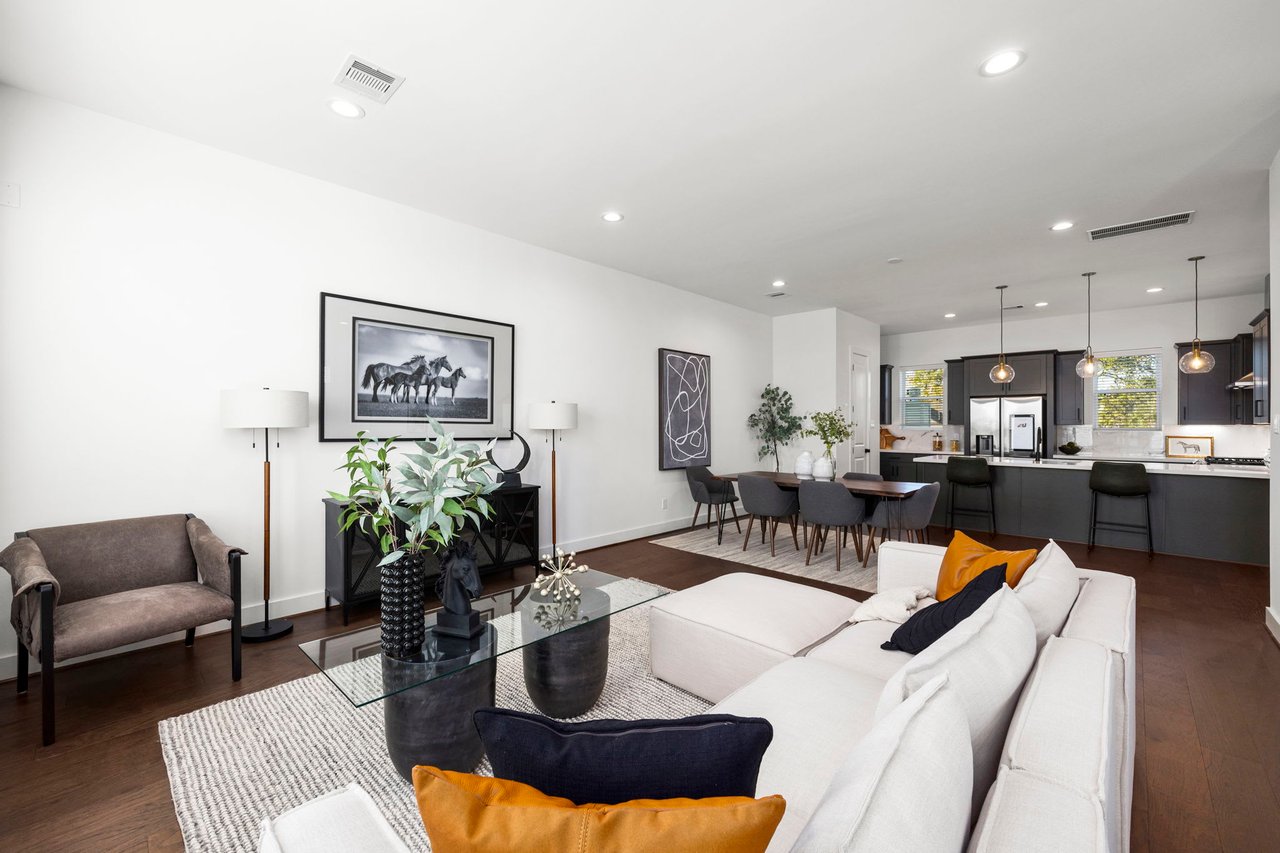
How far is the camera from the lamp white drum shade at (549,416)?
15.3ft

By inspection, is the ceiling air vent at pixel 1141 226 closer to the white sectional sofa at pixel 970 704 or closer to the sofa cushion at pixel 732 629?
the white sectional sofa at pixel 970 704

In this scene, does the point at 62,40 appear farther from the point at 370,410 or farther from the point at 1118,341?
the point at 1118,341

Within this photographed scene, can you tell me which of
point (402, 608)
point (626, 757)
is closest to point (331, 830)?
point (626, 757)

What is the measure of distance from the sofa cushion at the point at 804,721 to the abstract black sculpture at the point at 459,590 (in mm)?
933

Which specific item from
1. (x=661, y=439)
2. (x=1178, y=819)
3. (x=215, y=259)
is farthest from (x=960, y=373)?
(x=215, y=259)

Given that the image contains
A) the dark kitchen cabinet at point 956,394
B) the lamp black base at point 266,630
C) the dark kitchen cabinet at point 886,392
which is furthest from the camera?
the dark kitchen cabinet at point 886,392

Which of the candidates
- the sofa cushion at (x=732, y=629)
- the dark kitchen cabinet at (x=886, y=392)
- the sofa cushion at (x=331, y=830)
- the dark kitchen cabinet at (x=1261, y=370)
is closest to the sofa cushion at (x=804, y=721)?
the sofa cushion at (x=732, y=629)

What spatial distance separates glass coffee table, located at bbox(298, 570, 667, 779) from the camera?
1848mm

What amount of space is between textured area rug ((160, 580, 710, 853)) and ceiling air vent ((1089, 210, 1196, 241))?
4.78m

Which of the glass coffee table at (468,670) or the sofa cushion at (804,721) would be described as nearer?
the sofa cushion at (804,721)

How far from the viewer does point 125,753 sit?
2170 millimetres

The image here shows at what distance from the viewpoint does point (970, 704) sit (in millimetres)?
1060

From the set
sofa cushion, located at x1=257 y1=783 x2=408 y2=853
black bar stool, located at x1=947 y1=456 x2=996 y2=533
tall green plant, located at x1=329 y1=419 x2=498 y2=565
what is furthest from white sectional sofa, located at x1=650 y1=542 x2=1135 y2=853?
black bar stool, located at x1=947 y1=456 x2=996 y2=533

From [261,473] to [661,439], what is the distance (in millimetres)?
3718
